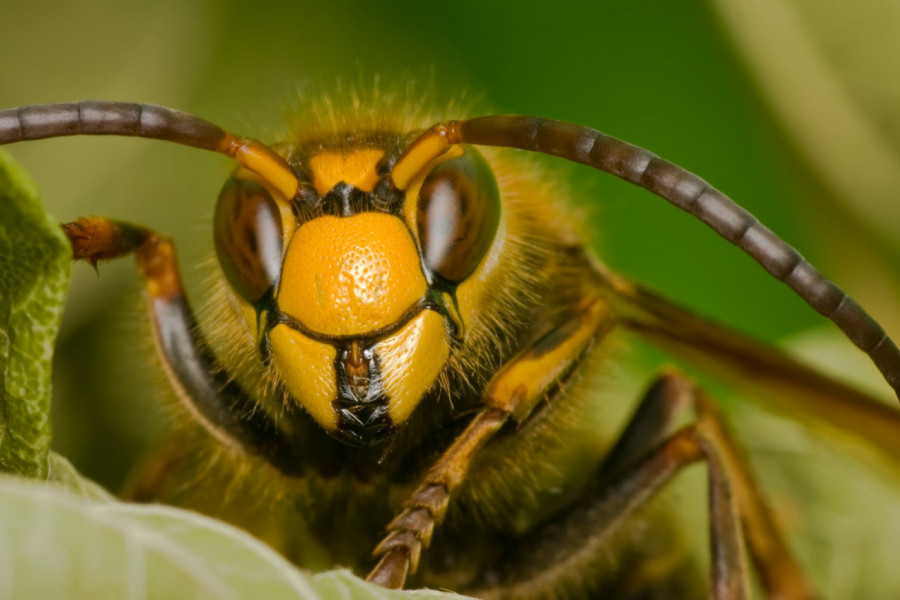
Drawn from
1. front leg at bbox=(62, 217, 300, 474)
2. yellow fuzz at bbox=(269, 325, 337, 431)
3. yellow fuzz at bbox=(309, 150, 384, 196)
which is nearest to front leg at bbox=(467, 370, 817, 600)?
front leg at bbox=(62, 217, 300, 474)

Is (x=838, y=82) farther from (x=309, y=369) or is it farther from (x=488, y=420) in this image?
(x=309, y=369)

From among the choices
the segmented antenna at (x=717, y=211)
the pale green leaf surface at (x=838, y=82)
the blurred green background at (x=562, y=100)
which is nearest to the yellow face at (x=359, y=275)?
the segmented antenna at (x=717, y=211)

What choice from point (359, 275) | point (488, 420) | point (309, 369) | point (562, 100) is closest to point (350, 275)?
point (359, 275)

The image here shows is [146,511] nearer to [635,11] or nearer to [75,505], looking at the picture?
[75,505]

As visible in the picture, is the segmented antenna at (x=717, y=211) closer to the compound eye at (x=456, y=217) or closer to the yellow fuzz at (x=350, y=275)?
the compound eye at (x=456, y=217)

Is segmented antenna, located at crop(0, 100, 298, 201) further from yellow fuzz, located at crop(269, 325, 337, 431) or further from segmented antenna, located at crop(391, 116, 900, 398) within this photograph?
segmented antenna, located at crop(391, 116, 900, 398)
